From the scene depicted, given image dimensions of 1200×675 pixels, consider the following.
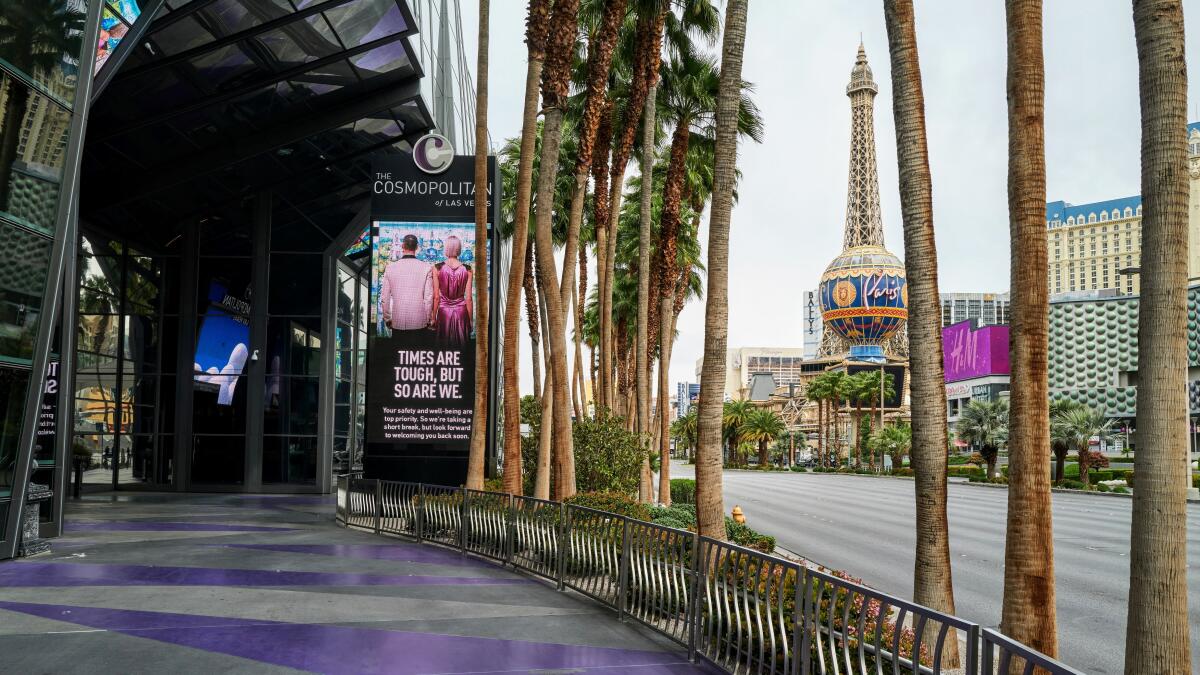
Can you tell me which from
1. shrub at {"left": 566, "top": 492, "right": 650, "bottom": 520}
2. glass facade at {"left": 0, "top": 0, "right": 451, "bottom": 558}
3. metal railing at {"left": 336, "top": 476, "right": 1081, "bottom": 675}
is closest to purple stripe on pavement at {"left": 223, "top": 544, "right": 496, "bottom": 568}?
metal railing at {"left": 336, "top": 476, "right": 1081, "bottom": 675}

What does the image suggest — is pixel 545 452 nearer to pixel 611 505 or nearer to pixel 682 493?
pixel 611 505

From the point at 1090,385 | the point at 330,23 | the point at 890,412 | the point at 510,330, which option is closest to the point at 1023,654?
the point at 510,330

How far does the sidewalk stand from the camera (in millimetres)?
A: 7629

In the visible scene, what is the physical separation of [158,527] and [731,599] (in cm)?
1471

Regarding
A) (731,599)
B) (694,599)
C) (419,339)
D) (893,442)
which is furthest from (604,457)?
(893,442)

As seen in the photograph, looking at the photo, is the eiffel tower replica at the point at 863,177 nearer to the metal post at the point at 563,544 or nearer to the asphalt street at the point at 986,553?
the asphalt street at the point at 986,553

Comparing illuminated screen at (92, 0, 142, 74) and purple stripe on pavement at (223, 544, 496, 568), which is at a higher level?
illuminated screen at (92, 0, 142, 74)

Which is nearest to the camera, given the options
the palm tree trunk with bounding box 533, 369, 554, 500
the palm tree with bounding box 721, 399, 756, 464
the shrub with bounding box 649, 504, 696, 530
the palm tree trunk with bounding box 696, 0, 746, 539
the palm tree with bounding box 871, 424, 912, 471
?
the palm tree trunk with bounding box 696, 0, 746, 539

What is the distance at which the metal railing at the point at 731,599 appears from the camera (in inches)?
205

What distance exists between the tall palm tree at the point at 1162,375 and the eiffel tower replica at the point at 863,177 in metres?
143

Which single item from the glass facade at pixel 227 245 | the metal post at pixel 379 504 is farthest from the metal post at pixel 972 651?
the glass facade at pixel 227 245

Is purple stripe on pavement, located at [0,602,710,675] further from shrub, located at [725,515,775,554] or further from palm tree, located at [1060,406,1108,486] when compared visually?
palm tree, located at [1060,406,1108,486]

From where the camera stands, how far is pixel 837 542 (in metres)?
21.6

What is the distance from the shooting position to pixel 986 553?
20188mm
